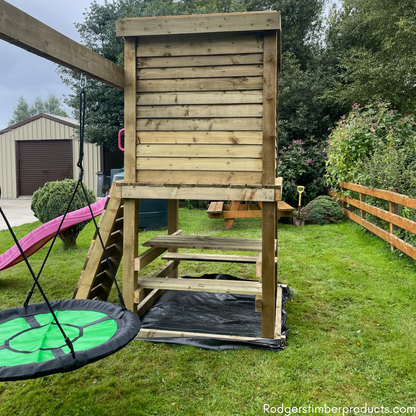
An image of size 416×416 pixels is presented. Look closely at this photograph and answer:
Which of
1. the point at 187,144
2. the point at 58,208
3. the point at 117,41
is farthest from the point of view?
the point at 117,41

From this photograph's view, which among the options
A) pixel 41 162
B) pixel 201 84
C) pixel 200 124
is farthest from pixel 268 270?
pixel 41 162

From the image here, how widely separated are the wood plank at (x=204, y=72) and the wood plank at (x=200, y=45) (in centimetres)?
11

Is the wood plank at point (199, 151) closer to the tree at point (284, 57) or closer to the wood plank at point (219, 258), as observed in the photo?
the wood plank at point (219, 258)

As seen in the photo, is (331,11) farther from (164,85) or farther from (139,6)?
(164,85)

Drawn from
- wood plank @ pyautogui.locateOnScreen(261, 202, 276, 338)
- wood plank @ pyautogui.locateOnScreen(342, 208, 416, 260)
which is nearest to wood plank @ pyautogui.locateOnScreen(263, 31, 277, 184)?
wood plank @ pyautogui.locateOnScreen(261, 202, 276, 338)

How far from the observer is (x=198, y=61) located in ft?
9.89

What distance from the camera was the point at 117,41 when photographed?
41.2 feet

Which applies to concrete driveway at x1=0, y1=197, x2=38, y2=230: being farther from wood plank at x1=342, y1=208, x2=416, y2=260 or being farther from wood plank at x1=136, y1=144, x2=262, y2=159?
wood plank at x1=342, y1=208, x2=416, y2=260

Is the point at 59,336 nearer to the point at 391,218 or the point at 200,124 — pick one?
the point at 200,124

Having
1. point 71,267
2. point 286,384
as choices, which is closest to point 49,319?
point 286,384

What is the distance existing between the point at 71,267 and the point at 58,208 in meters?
1.34

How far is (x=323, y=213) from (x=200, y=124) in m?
6.07

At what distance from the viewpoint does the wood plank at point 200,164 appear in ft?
9.84

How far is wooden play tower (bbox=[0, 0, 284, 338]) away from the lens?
2.92 metres
